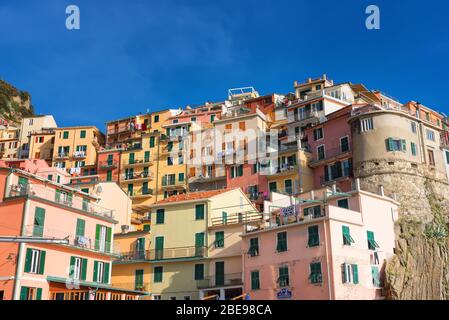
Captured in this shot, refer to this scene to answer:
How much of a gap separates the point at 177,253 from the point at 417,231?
24199 mm

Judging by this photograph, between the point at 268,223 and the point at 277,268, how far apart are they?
6018 mm

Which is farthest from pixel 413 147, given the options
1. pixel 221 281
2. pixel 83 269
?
pixel 83 269

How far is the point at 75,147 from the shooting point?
9531 centimetres

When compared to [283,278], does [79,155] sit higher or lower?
higher

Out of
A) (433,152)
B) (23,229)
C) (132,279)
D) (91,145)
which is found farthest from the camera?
(91,145)

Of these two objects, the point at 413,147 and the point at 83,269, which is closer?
the point at 83,269

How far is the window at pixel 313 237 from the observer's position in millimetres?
43062

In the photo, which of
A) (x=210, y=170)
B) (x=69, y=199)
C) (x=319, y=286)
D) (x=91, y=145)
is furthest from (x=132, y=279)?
(x=91, y=145)

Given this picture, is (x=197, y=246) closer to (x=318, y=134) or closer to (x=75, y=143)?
(x=318, y=134)

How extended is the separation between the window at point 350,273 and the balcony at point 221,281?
11.4 m

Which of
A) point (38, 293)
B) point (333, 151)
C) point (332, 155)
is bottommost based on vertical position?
point (38, 293)

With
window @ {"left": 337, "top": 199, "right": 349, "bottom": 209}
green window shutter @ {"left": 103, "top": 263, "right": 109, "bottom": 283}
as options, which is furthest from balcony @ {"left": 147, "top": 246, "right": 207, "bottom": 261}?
window @ {"left": 337, "top": 199, "right": 349, "bottom": 209}
